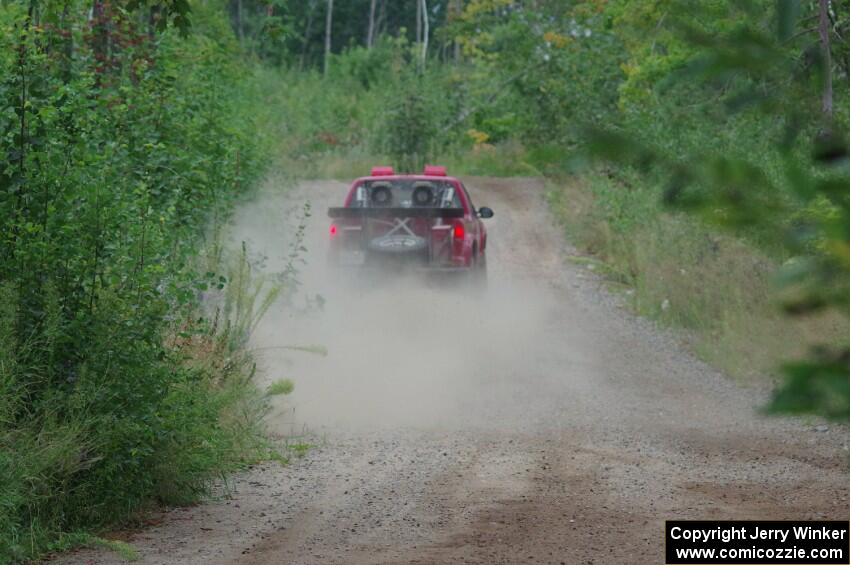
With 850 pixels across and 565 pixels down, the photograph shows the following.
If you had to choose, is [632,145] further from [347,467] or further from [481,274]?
[481,274]

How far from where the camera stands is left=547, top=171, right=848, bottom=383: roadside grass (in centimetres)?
1463

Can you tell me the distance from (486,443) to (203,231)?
4166 mm

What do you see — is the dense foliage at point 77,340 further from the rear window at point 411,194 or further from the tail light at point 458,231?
the rear window at point 411,194

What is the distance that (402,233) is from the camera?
17.3 metres

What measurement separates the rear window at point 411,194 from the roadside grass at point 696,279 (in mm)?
2444

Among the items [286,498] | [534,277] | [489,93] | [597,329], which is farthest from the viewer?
[489,93]

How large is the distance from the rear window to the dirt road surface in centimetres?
124

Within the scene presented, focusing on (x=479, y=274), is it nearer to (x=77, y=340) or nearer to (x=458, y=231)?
(x=458, y=231)

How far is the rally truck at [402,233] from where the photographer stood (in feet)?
56.2

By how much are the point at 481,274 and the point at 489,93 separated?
26.6 meters

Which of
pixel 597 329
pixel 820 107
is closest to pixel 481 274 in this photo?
pixel 597 329

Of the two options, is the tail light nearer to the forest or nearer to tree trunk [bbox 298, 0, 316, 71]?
the forest

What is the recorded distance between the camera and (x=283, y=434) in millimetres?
11672

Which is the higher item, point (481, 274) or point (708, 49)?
point (708, 49)
